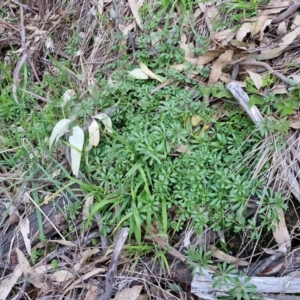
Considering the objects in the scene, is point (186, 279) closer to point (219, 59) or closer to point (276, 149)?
point (276, 149)

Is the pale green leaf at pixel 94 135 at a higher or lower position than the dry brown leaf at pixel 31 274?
higher

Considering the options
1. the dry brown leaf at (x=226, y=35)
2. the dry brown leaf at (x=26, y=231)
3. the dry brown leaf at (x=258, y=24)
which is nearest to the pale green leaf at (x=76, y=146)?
the dry brown leaf at (x=26, y=231)

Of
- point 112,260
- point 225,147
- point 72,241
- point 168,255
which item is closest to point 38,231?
point 72,241

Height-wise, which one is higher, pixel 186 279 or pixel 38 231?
pixel 38 231

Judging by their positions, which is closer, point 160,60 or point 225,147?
point 225,147

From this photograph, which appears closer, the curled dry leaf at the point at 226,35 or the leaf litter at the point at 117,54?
the leaf litter at the point at 117,54

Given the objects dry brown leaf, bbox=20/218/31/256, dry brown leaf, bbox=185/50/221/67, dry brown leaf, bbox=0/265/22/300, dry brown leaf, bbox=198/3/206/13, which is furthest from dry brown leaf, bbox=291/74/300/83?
dry brown leaf, bbox=0/265/22/300

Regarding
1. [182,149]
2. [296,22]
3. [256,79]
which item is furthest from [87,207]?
[296,22]

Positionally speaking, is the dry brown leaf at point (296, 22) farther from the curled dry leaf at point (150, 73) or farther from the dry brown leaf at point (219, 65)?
the curled dry leaf at point (150, 73)
